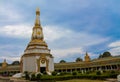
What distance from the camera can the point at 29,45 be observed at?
4750cm

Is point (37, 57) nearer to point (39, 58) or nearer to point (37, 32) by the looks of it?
point (39, 58)

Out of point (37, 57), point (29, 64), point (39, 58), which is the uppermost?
point (37, 57)

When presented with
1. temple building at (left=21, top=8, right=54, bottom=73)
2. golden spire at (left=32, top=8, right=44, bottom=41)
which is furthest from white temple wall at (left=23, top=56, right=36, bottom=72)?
golden spire at (left=32, top=8, right=44, bottom=41)

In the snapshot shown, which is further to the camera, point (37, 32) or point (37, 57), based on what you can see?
point (37, 32)

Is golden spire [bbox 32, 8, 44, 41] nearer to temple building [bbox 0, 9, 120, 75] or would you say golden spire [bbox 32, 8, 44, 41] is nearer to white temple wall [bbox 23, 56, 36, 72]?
temple building [bbox 0, 9, 120, 75]

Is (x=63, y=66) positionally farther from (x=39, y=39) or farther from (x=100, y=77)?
(x=100, y=77)

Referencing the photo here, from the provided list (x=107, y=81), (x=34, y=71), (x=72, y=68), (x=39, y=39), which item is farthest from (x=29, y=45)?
(x=107, y=81)

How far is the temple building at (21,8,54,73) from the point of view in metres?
44.6

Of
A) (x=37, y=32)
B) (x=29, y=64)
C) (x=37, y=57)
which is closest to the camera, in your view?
(x=37, y=57)

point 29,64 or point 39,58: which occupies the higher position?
point 39,58

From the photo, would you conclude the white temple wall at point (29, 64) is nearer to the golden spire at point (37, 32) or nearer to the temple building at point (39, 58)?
the temple building at point (39, 58)

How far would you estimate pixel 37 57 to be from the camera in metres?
44.8

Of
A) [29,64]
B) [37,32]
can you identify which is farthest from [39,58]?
[37,32]

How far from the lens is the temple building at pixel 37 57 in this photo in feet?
146
